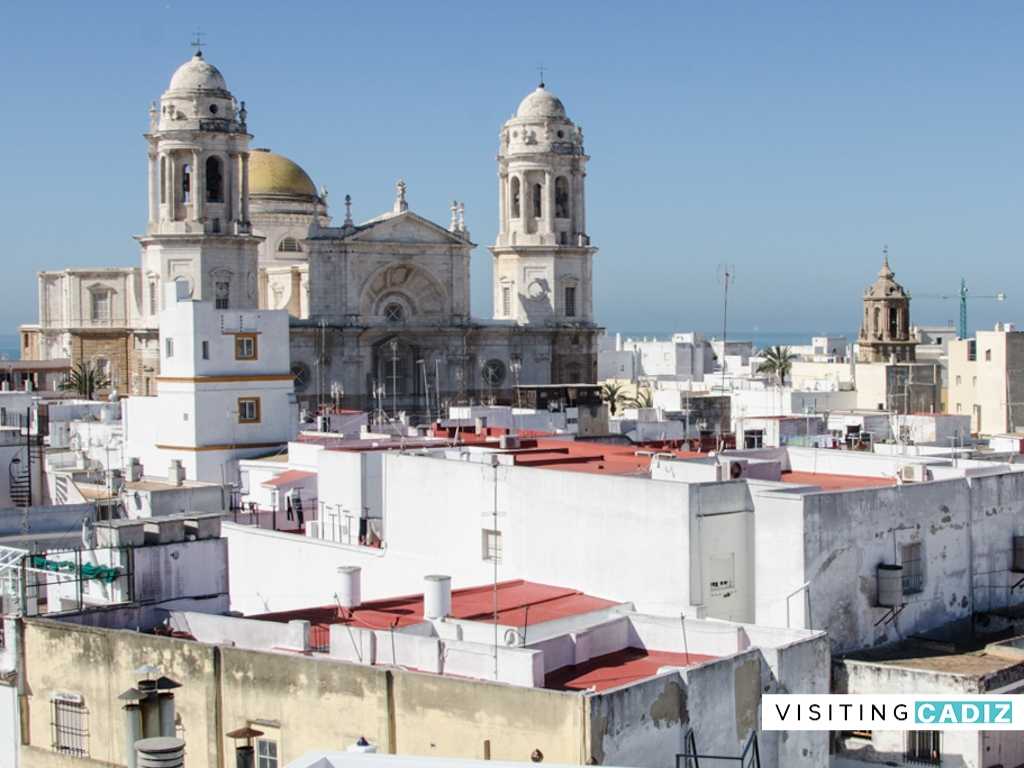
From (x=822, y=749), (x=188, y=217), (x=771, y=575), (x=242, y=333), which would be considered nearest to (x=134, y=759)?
(x=822, y=749)

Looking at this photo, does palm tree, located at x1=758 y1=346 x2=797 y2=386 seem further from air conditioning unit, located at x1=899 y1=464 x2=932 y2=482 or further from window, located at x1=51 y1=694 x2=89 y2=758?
window, located at x1=51 y1=694 x2=89 y2=758

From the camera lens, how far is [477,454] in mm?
26031

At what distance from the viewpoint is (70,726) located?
16891 mm

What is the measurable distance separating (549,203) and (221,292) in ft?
47.5

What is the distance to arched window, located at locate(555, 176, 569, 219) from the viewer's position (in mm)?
70812

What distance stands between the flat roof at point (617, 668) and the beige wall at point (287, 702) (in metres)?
1.72

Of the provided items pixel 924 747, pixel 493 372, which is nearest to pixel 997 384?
pixel 493 372

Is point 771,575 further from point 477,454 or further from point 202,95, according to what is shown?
point 202,95

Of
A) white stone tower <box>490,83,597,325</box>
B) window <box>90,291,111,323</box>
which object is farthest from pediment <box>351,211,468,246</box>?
window <box>90,291,111,323</box>

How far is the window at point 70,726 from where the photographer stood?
16.8m

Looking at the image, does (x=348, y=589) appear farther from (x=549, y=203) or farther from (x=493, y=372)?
(x=549, y=203)

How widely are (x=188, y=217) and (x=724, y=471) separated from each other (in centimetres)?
4317

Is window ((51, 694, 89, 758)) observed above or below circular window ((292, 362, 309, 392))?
below

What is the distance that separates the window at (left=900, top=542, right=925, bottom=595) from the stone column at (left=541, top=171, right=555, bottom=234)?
49613mm
